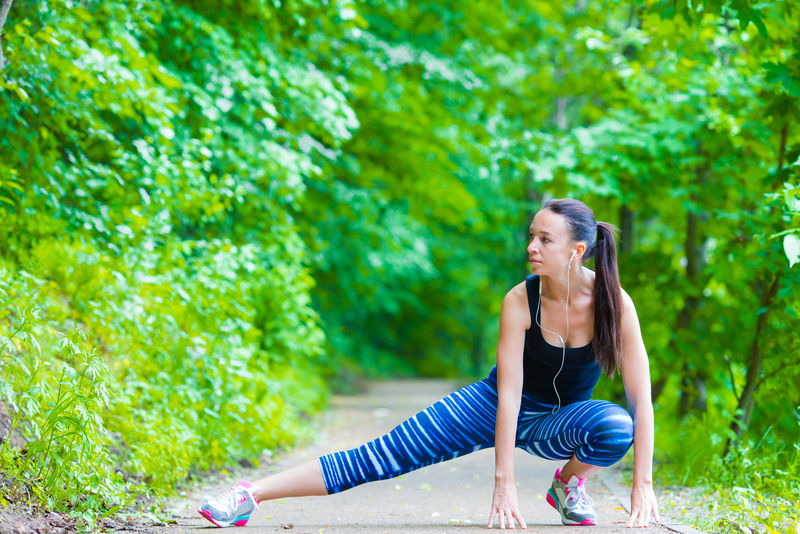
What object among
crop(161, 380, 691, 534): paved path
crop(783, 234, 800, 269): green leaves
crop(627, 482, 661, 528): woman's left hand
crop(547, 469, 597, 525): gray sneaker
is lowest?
crop(161, 380, 691, 534): paved path

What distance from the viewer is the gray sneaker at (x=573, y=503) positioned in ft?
12.7

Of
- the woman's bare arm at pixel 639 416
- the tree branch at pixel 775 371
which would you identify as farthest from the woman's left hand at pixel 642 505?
the tree branch at pixel 775 371

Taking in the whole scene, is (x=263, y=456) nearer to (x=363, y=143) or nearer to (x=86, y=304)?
(x=86, y=304)

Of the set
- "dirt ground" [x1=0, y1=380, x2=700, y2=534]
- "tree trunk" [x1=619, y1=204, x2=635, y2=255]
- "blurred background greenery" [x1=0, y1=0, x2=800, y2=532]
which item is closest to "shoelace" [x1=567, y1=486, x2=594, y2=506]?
"dirt ground" [x1=0, y1=380, x2=700, y2=534]

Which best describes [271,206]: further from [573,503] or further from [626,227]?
[573,503]

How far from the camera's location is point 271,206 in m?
8.17

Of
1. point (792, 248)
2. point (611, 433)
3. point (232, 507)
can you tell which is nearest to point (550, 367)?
point (611, 433)

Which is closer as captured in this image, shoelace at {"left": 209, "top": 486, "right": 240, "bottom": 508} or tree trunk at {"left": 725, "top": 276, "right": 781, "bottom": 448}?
shoelace at {"left": 209, "top": 486, "right": 240, "bottom": 508}

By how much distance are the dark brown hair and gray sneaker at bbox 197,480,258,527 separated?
5.74ft

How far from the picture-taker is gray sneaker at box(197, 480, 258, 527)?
3641 mm

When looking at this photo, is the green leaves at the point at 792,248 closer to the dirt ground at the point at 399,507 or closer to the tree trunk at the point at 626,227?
the dirt ground at the point at 399,507

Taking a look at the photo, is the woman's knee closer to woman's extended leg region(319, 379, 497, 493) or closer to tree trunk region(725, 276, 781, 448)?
woman's extended leg region(319, 379, 497, 493)

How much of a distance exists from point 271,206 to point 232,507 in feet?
15.9

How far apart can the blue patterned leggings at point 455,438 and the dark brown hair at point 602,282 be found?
25 centimetres
